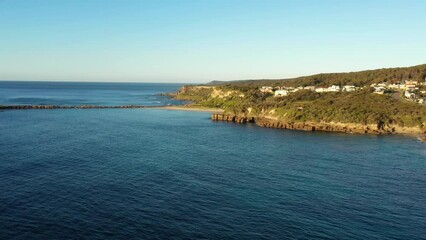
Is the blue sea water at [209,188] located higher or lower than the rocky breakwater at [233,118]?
lower

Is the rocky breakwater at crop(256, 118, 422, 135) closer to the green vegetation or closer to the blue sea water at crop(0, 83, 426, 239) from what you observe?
the green vegetation

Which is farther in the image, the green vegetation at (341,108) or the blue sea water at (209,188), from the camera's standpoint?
the green vegetation at (341,108)

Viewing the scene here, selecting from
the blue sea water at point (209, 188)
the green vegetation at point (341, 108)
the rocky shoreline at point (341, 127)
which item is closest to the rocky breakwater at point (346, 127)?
the rocky shoreline at point (341, 127)

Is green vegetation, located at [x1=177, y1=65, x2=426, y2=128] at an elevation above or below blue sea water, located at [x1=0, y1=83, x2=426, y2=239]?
above

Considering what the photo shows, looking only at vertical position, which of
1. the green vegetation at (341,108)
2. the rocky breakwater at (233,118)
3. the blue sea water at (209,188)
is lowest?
the blue sea water at (209,188)

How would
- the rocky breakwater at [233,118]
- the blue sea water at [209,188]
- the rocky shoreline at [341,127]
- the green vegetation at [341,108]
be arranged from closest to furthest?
the blue sea water at [209,188], the rocky shoreline at [341,127], the green vegetation at [341,108], the rocky breakwater at [233,118]

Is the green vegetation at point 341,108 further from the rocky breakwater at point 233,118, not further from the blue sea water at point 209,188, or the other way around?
the blue sea water at point 209,188

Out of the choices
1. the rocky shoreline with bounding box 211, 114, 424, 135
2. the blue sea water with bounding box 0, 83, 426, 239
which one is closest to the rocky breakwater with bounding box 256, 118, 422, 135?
the rocky shoreline with bounding box 211, 114, 424, 135

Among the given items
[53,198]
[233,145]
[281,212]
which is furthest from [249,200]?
[233,145]
